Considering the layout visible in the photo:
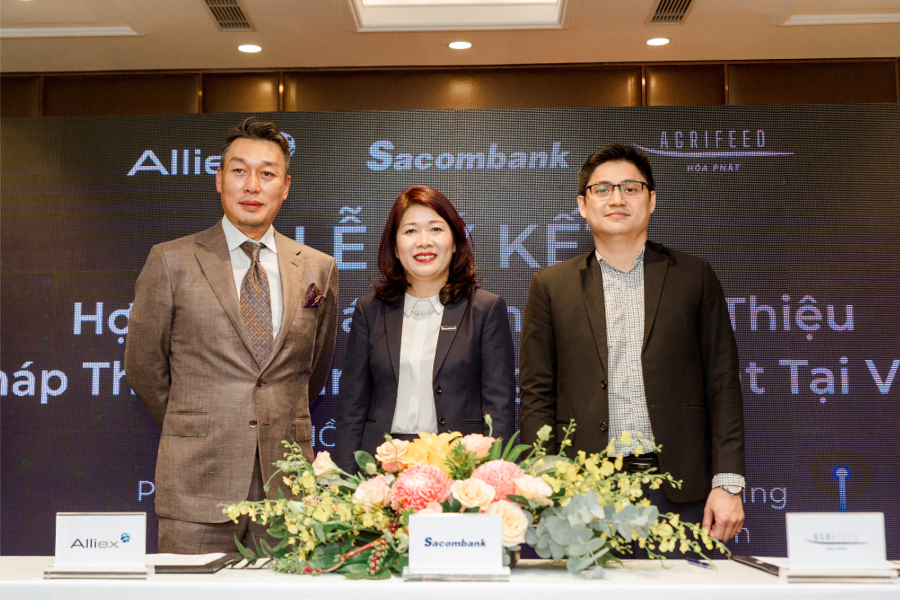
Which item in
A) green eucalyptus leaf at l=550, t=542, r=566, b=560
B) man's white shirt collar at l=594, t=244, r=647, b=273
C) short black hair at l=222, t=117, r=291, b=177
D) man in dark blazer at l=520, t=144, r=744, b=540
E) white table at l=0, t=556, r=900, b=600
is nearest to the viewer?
white table at l=0, t=556, r=900, b=600

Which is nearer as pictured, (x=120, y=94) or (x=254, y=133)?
(x=254, y=133)

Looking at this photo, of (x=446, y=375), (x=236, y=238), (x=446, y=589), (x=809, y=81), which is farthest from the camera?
(x=809, y=81)

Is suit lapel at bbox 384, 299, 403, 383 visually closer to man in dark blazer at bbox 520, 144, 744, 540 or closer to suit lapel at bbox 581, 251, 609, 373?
man in dark blazer at bbox 520, 144, 744, 540

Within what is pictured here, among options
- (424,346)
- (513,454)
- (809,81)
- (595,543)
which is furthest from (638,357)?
(809,81)

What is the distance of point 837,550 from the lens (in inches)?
49.3

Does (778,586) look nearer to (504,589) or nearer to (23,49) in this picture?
(504,589)

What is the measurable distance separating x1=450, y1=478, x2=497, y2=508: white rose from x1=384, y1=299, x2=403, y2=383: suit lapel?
1060mm

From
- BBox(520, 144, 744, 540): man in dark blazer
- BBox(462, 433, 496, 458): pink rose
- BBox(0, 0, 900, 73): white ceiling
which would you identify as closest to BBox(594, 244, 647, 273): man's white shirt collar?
BBox(520, 144, 744, 540): man in dark blazer

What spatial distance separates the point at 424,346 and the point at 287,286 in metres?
0.57

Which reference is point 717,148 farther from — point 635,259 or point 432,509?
point 432,509

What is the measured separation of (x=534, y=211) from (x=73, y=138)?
2166 millimetres

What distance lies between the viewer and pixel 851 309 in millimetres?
3289

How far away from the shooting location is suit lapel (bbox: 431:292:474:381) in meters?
2.30

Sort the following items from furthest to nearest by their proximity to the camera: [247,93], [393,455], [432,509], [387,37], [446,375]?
[247,93] < [387,37] < [446,375] < [393,455] < [432,509]
